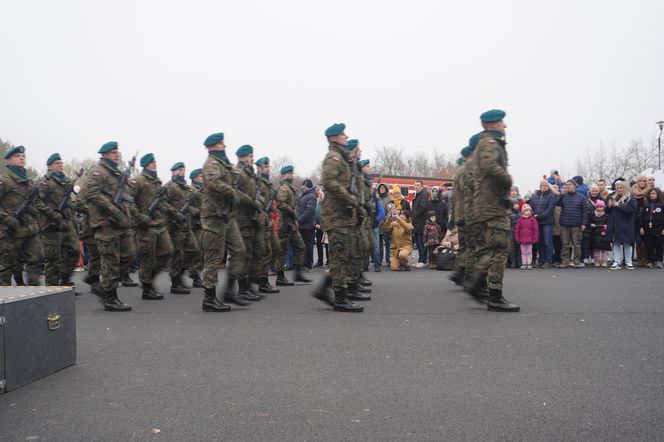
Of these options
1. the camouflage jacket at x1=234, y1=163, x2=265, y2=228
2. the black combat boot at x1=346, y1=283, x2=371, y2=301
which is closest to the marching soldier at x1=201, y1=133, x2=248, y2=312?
the camouflage jacket at x1=234, y1=163, x2=265, y2=228

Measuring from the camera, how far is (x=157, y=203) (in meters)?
9.19

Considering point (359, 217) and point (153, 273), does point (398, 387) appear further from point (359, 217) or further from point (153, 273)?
point (153, 273)

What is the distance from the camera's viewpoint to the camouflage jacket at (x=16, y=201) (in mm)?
8258

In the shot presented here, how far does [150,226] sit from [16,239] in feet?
6.16

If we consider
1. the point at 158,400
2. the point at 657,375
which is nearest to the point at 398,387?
the point at 158,400

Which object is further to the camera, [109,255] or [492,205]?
[109,255]

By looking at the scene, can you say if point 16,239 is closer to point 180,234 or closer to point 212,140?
point 180,234

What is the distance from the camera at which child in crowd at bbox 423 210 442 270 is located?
45.2 feet

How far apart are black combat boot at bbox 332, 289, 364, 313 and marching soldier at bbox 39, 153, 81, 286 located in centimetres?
463

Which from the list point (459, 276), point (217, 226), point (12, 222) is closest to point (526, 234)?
point (459, 276)

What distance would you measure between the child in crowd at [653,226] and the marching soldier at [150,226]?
1048 cm

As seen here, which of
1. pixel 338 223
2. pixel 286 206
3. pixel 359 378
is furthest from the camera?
pixel 286 206

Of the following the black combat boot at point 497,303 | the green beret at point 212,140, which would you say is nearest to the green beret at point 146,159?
the green beret at point 212,140

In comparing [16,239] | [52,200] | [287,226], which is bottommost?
[16,239]
